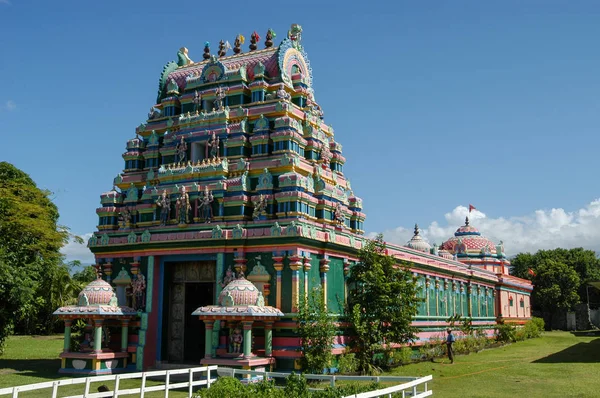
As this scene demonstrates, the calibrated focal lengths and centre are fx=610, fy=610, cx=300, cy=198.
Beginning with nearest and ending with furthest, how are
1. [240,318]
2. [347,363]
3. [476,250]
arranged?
[240,318] → [347,363] → [476,250]

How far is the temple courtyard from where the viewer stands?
19156mm

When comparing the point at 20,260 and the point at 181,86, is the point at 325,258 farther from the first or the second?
the point at 20,260

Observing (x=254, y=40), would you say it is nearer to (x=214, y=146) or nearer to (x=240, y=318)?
(x=214, y=146)

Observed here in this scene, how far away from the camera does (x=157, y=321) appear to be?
2538 cm

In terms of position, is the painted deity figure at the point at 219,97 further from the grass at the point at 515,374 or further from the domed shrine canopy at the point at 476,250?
the domed shrine canopy at the point at 476,250

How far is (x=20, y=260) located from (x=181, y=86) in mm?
12483

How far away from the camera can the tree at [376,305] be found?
24250 millimetres

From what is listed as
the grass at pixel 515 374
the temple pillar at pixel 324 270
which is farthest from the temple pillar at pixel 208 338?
the grass at pixel 515 374

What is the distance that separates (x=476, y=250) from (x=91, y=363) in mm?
38197

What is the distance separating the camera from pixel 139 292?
84.5 feet

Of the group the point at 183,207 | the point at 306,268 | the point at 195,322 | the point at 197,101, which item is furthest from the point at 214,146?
the point at 195,322

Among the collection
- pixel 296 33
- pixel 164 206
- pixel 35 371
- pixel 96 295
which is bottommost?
pixel 35 371

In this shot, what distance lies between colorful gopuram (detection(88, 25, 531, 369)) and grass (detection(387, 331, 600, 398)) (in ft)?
14.0

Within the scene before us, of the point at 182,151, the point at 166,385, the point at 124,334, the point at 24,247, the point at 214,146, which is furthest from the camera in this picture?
the point at 24,247
